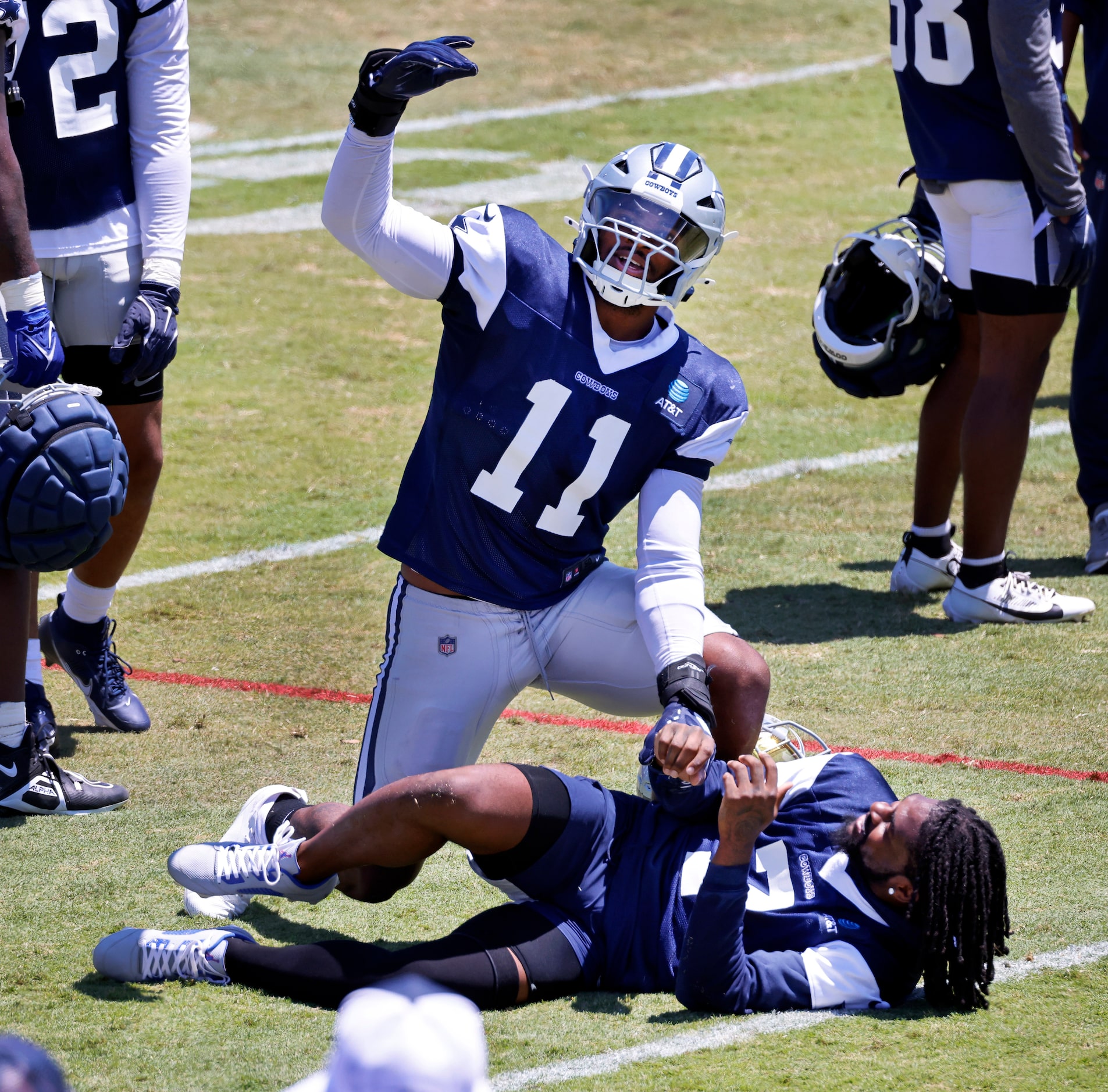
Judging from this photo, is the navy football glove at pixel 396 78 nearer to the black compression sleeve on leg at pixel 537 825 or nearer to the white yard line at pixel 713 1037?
the black compression sleeve on leg at pixel 537 825

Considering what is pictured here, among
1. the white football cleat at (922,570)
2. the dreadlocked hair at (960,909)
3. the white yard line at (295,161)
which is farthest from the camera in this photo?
the white yard line at (295,161)

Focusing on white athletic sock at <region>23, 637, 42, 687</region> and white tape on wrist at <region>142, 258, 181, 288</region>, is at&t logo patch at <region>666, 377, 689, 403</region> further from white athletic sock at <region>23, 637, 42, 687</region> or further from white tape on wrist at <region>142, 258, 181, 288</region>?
white athletic sock at <region>23, 637, 42, 687</region>

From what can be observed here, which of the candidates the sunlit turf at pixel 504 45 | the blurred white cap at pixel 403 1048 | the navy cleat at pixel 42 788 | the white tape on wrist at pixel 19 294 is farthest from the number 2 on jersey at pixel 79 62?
the sunlit turf at pixel 504 45

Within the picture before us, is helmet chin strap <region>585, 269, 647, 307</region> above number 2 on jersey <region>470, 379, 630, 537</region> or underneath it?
above

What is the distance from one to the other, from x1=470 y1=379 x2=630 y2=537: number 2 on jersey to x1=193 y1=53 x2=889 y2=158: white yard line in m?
9.56

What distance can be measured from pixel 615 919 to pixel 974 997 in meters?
0.69

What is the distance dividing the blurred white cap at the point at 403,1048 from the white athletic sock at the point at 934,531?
4.44 m

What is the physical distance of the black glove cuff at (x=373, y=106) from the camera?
130 inches

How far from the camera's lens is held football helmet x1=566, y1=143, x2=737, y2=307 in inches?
142

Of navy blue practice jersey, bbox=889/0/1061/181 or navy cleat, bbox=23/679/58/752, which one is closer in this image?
navy cleat, bbox=23/679/58/752

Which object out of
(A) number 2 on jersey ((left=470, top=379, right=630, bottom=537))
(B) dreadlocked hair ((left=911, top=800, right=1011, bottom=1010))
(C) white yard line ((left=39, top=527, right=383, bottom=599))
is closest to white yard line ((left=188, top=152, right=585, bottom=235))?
(C) white yard line ((left=39, top=527, right=383, bottom=599))

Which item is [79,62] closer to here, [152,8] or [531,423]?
[152,8]

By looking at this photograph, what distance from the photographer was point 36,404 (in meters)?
3.63

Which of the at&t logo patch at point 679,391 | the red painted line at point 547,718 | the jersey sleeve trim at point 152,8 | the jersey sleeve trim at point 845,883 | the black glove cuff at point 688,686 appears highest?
the jersey sleeve trim at point 152,8
